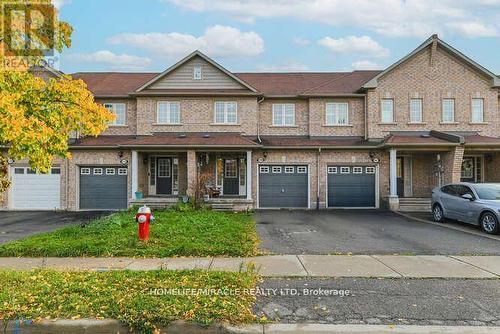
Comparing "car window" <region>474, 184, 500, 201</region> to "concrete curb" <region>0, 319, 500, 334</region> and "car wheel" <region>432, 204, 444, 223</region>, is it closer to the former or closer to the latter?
"car wheel" <region>432, 204, 444, 223</region>

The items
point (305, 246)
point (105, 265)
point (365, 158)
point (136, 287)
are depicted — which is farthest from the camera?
point (365, 158)

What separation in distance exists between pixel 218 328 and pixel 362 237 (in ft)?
24.5

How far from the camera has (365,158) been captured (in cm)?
1931

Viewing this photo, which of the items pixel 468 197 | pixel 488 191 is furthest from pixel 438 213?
pixel 488 191

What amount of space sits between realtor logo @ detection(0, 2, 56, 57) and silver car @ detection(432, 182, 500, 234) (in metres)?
13.1

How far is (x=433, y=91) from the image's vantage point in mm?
19906

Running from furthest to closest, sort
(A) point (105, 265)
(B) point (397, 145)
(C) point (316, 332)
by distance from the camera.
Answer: (B) point (397, 145) → (A) point (105, 265) → (C) point (316, 332)

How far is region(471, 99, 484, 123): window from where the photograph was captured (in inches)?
787

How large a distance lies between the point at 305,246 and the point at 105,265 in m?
4.85

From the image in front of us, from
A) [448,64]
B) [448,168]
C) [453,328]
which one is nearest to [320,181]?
[448,168]

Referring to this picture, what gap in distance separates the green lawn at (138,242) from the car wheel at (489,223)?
766cm

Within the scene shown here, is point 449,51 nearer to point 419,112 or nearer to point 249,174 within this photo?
point 419,112

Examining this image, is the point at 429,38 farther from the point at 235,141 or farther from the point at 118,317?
the point at 118,317

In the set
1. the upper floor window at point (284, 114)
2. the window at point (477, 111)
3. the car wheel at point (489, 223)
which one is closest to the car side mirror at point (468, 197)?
the car wheel at point (489, 223)
